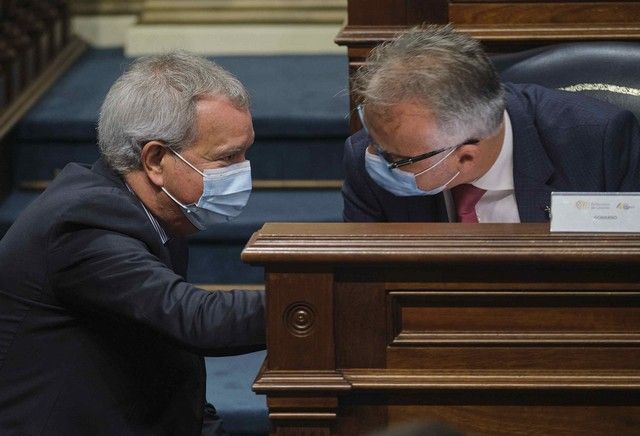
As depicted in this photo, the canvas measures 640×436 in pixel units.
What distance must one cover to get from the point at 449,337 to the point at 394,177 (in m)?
0.66

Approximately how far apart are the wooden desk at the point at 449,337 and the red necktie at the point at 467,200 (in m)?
0.71

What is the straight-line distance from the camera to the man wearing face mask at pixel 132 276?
1919mm

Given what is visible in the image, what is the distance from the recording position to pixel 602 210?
1.68 m

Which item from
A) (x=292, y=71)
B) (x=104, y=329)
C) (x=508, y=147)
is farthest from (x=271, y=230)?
(x=292, y=71)

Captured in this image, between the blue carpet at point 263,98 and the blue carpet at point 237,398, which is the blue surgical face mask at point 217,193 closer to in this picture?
the blue carpet at point 237,398

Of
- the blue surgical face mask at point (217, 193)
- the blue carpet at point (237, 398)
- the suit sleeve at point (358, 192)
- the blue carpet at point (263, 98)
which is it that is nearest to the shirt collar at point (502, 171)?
the suit sleeve at point (358, 192)

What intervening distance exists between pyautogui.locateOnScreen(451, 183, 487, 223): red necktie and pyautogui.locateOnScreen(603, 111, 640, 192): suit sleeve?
0.25 m

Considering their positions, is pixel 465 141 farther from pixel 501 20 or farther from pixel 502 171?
pixel 501 20

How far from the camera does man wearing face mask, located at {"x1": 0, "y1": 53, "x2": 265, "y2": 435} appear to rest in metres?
1.92

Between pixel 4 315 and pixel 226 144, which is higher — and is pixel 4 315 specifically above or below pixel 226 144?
below

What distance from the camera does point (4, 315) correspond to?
2.04 metres

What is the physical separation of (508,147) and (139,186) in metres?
0.74

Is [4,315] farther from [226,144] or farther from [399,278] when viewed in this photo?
[399,278]

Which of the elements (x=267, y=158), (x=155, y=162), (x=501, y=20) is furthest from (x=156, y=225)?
(x=267, y=158)
